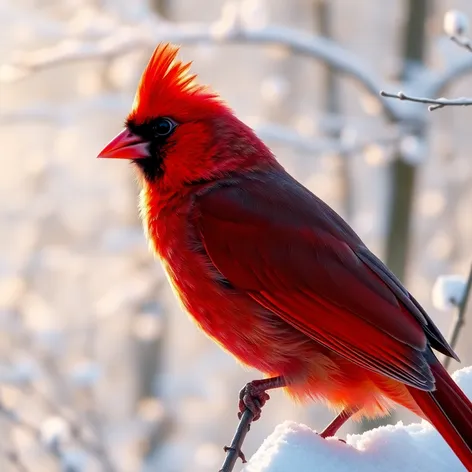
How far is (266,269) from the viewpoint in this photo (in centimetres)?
209

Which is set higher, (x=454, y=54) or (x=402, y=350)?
(x=454, y=54)

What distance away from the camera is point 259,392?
1.90 metres

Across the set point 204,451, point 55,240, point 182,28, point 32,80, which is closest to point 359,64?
point 182,28

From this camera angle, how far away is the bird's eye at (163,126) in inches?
93.9

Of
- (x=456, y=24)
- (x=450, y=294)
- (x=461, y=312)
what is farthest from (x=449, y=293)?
(x=456, y=24)

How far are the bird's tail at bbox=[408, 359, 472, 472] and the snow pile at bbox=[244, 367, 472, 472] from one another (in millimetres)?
23

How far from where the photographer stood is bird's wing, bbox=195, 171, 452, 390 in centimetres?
194

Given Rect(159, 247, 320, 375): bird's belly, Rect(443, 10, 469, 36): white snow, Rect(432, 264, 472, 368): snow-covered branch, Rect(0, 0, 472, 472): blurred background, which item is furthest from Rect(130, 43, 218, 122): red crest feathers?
Rect(0, 0, 472, 472): blurred background

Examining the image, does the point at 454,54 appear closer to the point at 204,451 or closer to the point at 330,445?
the point at 330,445

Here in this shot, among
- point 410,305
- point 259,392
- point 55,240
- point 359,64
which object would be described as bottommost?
point 55,240

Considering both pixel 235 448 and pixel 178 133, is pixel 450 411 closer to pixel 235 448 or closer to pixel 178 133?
pixel 235 448

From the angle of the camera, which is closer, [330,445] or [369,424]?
[330,445]

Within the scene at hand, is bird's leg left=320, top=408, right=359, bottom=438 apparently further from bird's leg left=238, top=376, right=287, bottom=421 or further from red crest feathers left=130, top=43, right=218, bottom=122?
red crest feathers left=130, top=43, right=218, bottom=122

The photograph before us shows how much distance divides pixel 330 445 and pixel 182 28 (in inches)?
143
